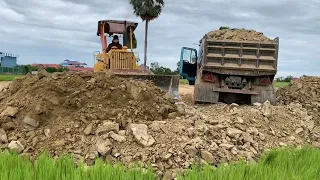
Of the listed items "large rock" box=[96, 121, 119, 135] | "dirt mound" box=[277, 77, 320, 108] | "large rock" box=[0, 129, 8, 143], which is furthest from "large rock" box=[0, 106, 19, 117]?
"dirt mound" box=[277, 77, 320, 108]

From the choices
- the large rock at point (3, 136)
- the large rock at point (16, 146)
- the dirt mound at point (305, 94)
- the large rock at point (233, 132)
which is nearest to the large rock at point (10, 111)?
the large rock at point (3, 136)

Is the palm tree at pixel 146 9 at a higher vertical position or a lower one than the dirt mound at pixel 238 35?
higher

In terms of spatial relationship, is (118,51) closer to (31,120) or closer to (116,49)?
(116,49)

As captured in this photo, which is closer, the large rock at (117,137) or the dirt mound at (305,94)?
the large rock at (117,137)

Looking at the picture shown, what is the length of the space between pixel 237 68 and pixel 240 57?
0.31m

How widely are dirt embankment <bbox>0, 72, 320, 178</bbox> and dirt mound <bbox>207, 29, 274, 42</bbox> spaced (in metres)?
3.82

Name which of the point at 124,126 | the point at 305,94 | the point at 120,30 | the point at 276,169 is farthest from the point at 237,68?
the point at 276,169

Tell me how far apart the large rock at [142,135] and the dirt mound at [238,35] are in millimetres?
6413

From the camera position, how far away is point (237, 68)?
1136cm

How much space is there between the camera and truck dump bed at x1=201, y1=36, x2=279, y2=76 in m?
11.3

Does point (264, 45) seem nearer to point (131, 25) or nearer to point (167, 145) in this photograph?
point (131, 25)

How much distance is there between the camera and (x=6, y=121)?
6.73 meters

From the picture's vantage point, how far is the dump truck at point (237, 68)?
1131cm

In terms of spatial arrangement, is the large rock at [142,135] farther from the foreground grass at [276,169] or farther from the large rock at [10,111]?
the large rock at [10,111]
